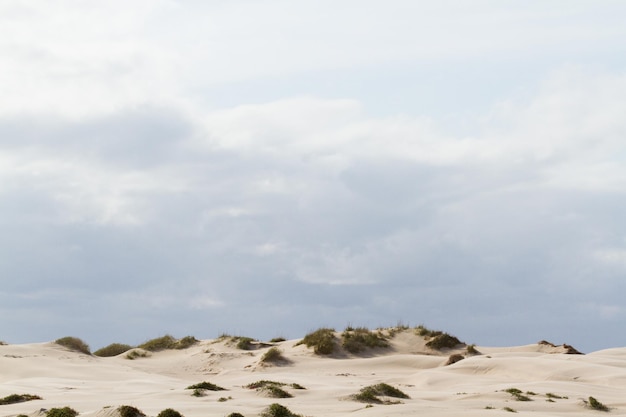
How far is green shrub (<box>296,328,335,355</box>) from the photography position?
34.6 meters

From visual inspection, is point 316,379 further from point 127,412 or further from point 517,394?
point 127,412

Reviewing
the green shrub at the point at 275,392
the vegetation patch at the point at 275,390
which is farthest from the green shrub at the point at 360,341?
the green shrub at the point at 275,392

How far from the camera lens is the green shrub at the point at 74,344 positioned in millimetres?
35781

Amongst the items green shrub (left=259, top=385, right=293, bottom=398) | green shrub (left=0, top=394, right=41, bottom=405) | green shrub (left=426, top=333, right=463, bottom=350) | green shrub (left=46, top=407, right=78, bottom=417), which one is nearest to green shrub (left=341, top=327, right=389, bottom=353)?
green shrub (left=426, top=333, right=463, bottom=350)

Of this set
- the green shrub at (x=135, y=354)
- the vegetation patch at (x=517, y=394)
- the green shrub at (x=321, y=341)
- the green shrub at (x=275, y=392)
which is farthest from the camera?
the green shrub at (x=135, y=354)

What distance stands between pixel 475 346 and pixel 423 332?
7.85 feet

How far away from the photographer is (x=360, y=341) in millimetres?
35750

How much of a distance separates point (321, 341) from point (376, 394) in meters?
13.6

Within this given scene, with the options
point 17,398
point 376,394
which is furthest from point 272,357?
point 17,398

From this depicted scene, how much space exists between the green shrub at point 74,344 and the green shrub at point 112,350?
343cm

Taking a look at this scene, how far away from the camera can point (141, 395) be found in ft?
72.7

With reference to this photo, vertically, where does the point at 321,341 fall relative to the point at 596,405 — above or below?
above

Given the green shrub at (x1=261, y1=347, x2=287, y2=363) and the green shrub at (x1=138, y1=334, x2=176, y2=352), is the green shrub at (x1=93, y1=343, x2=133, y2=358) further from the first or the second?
→ the green shrub at (x1=261, y1=347, x2=287, y2=363)

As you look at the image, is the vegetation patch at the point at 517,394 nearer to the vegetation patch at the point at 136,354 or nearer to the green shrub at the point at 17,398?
the green shrub at the point at 17,398
